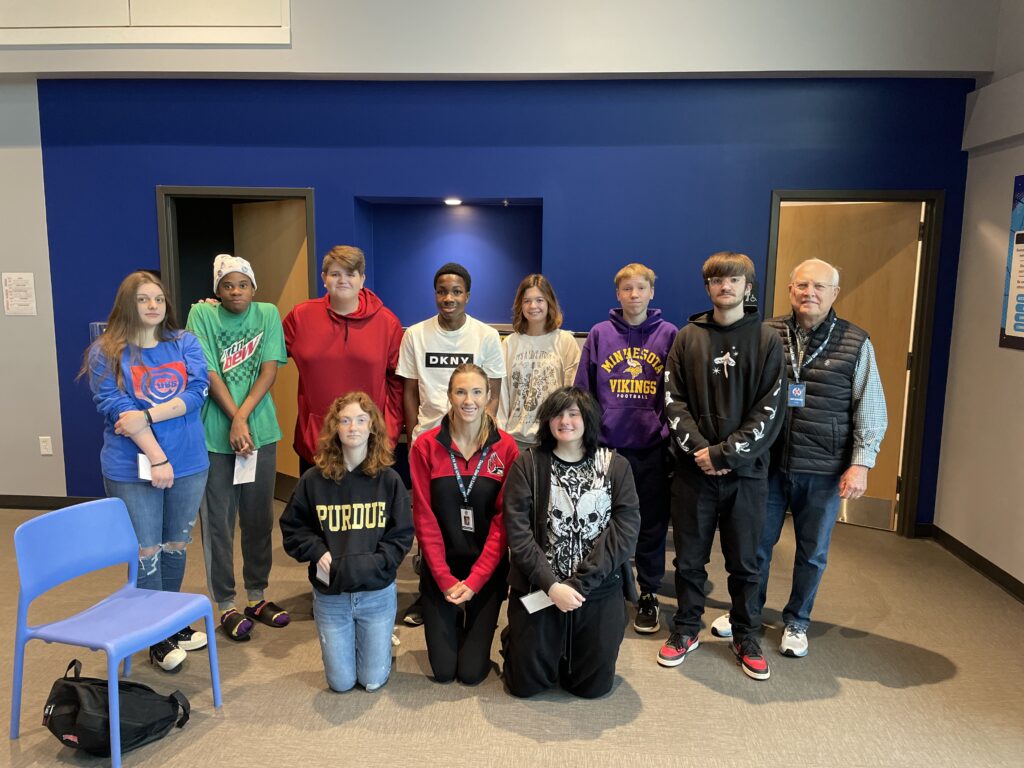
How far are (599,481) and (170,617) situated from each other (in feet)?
4.92

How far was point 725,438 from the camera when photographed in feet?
8.56

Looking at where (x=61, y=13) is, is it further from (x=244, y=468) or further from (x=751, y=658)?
(x=751, y=658)

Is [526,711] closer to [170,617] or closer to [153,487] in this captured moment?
[170,617]

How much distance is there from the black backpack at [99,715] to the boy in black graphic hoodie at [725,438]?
1.82 metres

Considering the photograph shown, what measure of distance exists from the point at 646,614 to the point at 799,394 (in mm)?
1172

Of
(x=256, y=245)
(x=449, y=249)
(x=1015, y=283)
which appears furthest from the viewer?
(x=449, y=249)

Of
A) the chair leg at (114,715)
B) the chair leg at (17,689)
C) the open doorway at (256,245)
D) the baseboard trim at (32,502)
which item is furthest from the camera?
the baseboard trim at (32,502)

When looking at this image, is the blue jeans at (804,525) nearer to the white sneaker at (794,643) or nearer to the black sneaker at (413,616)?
the white sneaker at (794,643)

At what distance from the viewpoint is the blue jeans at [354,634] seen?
2.48 m

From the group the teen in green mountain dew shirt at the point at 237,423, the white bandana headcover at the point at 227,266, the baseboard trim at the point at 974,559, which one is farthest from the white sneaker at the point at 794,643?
the white bandana headcover at the point at 227,266

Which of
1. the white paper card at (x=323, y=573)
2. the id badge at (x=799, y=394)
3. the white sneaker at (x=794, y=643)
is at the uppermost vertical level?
the id badge at (x=799, y=394)

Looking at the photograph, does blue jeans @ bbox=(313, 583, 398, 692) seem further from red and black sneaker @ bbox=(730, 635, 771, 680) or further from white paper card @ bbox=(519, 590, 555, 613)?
red and black sneaker @ bbox=(730, 635, 771, 680)

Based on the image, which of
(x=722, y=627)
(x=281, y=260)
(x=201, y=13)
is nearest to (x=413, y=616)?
(x=722, y=627)

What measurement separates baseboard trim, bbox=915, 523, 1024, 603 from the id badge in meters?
1.75
